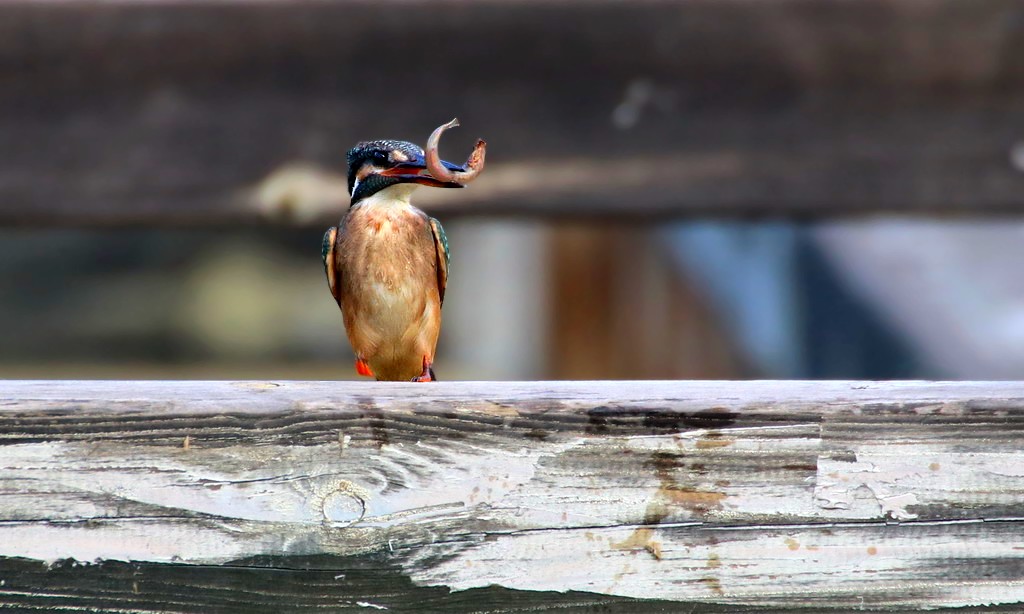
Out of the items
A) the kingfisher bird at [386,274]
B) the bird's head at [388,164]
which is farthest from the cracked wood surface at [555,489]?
the kingfisher bird at [386,274]

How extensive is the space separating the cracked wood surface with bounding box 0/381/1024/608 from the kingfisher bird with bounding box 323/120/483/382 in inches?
46.0

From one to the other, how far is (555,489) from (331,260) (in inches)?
54.6

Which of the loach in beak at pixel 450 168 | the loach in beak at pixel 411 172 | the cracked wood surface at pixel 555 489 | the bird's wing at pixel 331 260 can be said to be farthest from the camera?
the bird's wing at pixel 331 260

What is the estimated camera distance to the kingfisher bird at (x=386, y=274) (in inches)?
108

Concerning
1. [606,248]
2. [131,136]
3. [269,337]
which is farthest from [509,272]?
[131,136]

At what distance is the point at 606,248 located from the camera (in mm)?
6457

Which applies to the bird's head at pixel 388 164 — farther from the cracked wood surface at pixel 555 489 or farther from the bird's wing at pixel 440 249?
the cracked wood surface at pixel 555 489

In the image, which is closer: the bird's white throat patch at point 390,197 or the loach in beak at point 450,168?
the loach in beak at point 450,168

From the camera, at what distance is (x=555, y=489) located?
1.53m

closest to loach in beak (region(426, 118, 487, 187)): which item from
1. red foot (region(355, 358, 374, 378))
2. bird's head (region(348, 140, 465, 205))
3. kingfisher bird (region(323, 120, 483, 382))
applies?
bird's head (region(348, 140, 465, 205))

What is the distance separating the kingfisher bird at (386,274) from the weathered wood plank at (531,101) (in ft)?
0.46

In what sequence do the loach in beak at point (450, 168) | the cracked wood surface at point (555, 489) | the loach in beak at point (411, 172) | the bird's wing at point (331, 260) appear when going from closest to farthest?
the cracked wood surface at point (555, 489)
the loach in beak at point (450, 168)
the loach in beak at point (411, 172)
the bird's wing at point (331, 260)

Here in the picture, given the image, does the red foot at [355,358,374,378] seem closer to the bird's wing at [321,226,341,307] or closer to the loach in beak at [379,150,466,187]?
the bird's wing at [321,226,341,307]

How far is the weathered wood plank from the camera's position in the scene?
108 inches
